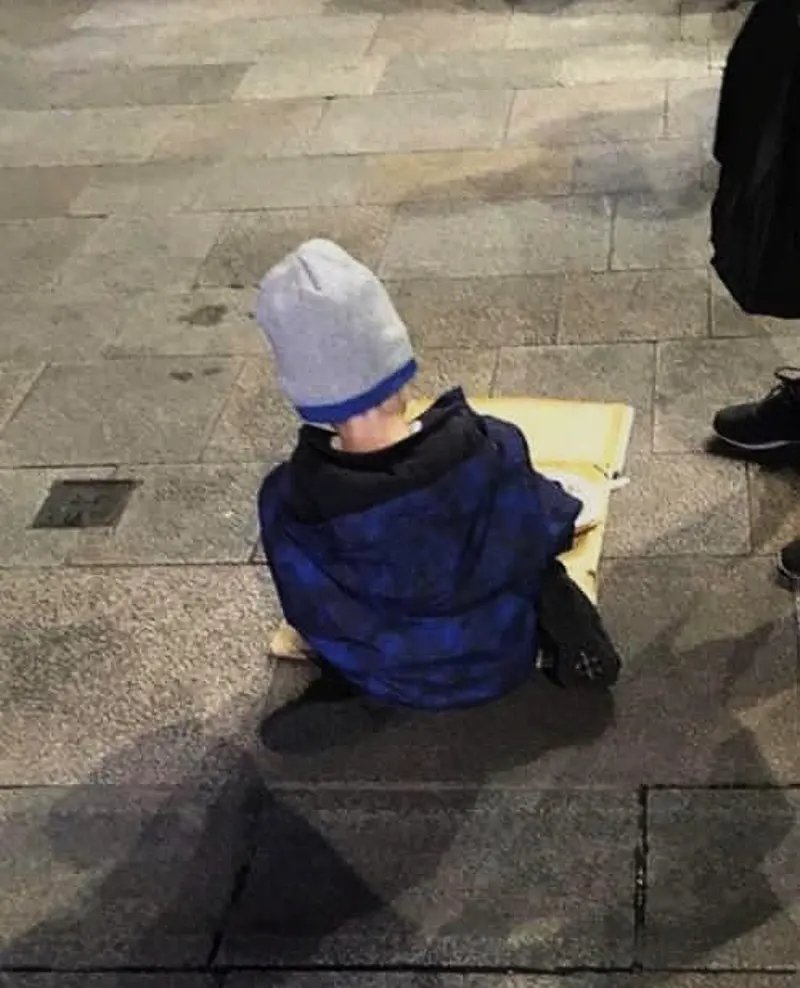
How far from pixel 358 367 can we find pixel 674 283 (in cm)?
148

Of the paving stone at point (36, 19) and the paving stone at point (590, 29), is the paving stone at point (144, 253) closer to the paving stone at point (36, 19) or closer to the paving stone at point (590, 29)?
the paving stone at point (590, 29)

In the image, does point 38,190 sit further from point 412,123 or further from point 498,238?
A: point 498,238

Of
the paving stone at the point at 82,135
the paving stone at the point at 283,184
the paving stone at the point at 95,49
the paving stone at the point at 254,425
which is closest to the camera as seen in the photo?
the paving stone at the point at 254,425

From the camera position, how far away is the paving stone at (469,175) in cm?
361

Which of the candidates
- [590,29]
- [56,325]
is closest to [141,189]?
[56,325]

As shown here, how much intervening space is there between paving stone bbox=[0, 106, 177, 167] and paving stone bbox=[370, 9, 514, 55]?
79 cm

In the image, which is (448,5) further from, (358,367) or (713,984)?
(713,984)

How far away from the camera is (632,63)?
14.0 feet

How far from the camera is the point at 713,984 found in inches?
68.3

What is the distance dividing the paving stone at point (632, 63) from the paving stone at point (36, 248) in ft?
4.74

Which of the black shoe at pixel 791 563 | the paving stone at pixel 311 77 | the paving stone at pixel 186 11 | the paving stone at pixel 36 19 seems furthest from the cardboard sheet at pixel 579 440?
the paving stone at pixel 36 19

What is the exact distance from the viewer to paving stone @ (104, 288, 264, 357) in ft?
10.2

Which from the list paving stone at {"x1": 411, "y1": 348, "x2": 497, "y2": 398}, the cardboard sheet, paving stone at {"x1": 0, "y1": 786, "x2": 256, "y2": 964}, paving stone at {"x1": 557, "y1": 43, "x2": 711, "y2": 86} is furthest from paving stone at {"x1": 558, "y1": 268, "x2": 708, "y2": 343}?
paving stone at {"x1": 0, "y1": 786, "x2": 256, "y2": 964}

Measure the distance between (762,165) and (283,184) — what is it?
6.46ft
